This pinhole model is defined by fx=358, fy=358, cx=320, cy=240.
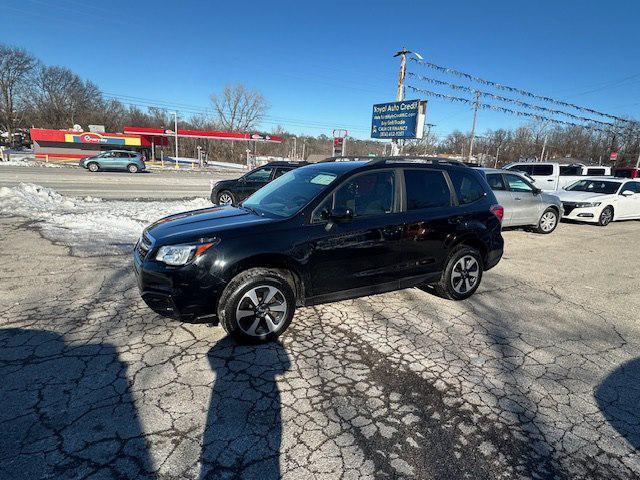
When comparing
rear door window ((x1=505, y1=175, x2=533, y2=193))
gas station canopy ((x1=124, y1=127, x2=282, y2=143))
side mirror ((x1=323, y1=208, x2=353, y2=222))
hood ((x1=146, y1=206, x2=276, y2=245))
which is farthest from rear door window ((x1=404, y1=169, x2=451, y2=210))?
gas station canopy ((x1=124, y1=127, x2=282, y2=143))

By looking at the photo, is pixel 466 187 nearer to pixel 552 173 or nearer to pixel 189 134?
pixel 552 173

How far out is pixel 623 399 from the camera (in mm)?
2889

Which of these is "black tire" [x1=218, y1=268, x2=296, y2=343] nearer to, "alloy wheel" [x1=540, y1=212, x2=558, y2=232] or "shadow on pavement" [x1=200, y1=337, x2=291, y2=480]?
"shadow on pavement" [x1=200, y1=337, x2=291, y2=480]

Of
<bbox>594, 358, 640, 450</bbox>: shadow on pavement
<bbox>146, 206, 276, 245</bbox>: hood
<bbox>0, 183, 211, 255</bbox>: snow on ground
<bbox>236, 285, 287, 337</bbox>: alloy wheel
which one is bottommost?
<bbox>594, 358, 640, 450</bbox>: shadow on pavement

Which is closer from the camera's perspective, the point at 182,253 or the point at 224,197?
the point at 182,253

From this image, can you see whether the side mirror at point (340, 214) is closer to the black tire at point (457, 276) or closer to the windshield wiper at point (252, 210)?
the windshield wiper at point (252, 210)

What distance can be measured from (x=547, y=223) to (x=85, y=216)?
12.3 meters

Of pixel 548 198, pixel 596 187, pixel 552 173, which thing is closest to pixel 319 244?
pixel 548 198

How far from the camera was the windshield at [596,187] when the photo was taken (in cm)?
1182

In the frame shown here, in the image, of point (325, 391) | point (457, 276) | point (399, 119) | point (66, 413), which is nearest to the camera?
point (66, 413)

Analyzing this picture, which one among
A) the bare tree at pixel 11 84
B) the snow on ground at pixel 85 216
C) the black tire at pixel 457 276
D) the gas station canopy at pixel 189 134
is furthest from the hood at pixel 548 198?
the bare tree at pixel 11 84

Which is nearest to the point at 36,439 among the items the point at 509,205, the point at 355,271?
the point at 355,271

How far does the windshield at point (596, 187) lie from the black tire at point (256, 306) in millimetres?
12928

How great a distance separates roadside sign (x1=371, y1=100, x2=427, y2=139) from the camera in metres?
17.6
